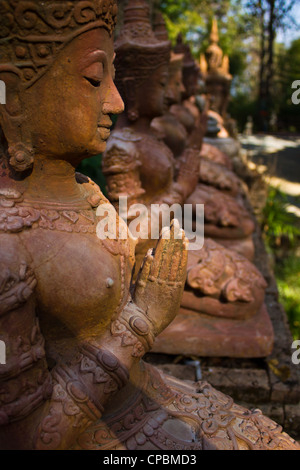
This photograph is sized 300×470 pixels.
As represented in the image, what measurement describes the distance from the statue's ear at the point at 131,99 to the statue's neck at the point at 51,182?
142 cm

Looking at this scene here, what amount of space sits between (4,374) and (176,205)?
1.93 metres

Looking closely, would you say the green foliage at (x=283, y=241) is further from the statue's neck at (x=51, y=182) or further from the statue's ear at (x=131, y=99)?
the statue's neck at (x=51, y=182)

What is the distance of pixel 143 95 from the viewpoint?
274 cm

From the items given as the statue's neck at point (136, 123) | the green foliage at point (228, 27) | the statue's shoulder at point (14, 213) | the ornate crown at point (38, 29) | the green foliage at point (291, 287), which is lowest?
the green foliage at point (291, 287)

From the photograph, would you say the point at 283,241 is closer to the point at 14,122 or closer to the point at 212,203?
the point at 212,203

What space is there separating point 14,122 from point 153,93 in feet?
5.36

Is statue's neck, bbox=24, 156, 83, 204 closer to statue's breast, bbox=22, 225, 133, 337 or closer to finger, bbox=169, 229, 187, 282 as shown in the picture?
statue's breast, bbox=22, 225, 133, 337

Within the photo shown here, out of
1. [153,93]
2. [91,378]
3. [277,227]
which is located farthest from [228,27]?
[91,378]

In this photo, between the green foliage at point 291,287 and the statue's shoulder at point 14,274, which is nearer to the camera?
the statue's shoulder at point 14,274

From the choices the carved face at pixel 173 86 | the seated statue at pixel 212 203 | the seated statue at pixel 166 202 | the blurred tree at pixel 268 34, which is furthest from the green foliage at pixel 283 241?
the blurred tree at pixel 268 34

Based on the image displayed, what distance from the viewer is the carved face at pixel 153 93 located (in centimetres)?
271

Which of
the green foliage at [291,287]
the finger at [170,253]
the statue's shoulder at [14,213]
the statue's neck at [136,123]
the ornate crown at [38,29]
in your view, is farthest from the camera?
the green foliage at [291,287]

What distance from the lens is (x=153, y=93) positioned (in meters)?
2.74

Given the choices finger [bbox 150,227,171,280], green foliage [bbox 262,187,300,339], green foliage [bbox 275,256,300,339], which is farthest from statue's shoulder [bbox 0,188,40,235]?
green foliage [bbox 262,187,300,339]
